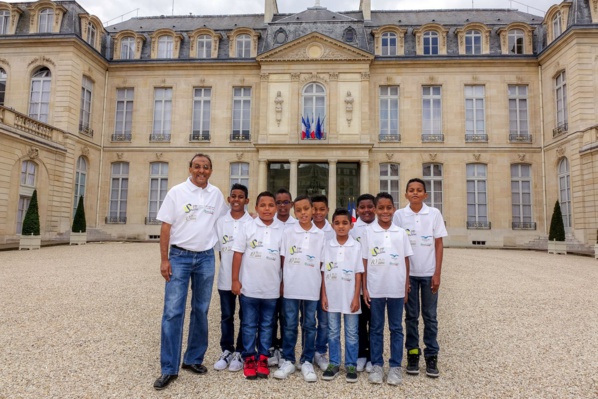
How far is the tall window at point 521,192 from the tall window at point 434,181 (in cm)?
331

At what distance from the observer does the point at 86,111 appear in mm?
17984

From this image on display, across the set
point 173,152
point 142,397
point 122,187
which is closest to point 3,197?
point 122,187

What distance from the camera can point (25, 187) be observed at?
1423cm

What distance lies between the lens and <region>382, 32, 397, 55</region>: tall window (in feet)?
61.1

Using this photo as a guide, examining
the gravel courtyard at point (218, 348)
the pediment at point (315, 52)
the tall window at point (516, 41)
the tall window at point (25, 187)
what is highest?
the tall window at point (516, 41)

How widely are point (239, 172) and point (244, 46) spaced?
6.53 meters

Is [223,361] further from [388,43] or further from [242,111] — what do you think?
[388,43]

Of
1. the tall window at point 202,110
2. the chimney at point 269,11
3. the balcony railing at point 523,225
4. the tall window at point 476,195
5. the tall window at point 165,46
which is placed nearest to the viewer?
the balcony railing at point 523,225

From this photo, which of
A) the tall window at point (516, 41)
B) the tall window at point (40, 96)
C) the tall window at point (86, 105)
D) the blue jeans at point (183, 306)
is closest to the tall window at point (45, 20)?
the tall window at point (40, 96)

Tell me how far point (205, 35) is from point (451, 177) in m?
14.2

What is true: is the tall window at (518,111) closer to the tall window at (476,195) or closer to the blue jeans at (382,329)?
the tall window at (476,195)

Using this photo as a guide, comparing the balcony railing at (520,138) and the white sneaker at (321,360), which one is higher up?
the balcony railing at (520,138)

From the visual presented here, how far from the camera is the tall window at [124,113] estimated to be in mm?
19234

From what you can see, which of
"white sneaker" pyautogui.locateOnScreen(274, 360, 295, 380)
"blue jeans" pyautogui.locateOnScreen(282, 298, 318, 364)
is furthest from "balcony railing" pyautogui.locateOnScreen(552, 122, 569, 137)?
"white sneaker" pyautogui.locateOnScreen(274, 360, 295, 380)
